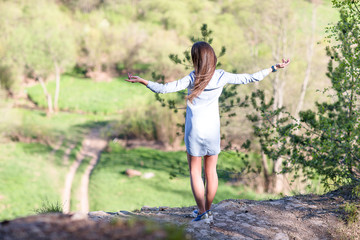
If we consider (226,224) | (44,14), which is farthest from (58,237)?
(44,14)

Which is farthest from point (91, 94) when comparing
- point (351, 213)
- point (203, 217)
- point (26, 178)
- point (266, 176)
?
point (351, 213)

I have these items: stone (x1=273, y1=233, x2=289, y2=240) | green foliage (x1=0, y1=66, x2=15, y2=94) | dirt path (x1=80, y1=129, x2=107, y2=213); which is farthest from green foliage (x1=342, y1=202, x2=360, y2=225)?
green foliage (x1=0, y1=66, x2=15, y2=94)

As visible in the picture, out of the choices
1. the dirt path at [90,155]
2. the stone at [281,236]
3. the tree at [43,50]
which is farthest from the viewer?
the tree at [43,50]

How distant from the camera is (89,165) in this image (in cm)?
2522

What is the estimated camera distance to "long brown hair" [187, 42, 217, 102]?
3.90 meters

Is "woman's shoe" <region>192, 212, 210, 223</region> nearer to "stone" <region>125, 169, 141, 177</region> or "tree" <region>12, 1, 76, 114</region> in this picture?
"stone" <region>125, 169, 141, 177</region>

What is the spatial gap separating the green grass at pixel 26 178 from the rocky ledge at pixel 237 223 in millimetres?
14968

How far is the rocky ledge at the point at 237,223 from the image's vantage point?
87.6 inches

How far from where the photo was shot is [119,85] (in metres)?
45.2

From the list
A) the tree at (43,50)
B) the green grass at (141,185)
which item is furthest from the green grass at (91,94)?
the green grass at (141,185)

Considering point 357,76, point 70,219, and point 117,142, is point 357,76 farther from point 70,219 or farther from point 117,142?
point 117,142

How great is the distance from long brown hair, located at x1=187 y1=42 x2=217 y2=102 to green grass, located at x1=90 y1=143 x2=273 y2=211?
1298 centimetres

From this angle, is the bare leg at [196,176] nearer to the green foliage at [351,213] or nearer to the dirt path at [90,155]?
the green foliage at [351,213]

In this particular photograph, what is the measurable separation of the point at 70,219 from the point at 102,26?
54.8m
